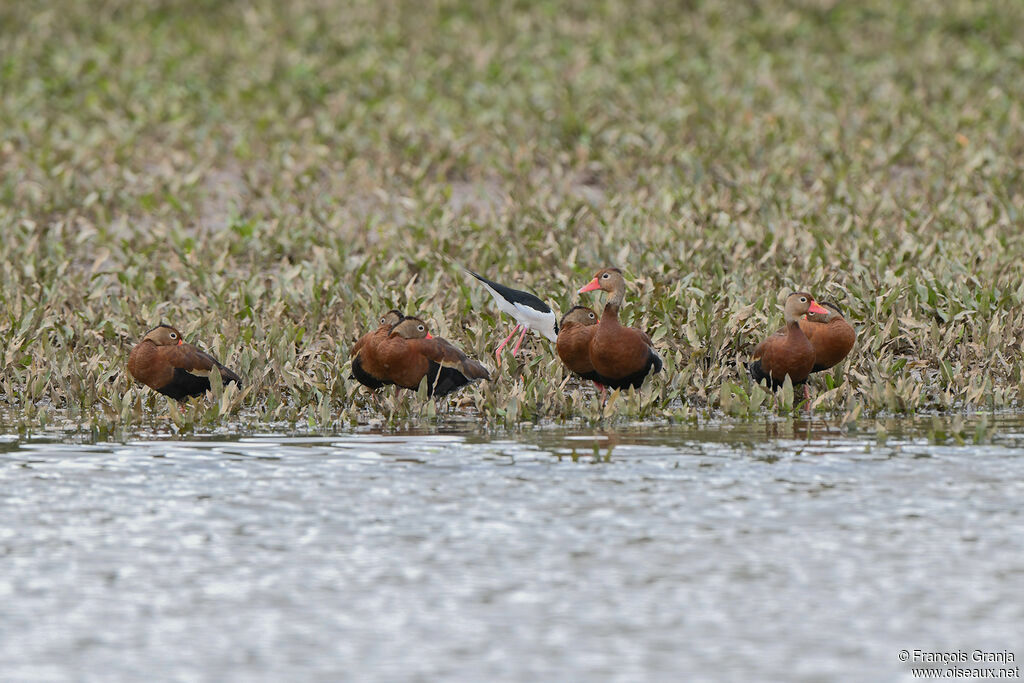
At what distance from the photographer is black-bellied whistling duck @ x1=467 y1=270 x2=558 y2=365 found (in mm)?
8312

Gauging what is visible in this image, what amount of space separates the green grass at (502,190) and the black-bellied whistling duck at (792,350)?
18 cm

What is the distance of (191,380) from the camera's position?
25.4 feet

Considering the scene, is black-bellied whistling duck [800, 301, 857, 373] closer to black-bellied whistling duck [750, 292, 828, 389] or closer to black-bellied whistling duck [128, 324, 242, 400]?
black-bellied whistling duck [750, 292, 828, 389]

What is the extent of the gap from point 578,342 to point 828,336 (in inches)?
46.5

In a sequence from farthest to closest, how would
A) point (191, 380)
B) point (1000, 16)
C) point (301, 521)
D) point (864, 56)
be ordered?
point (1000, 16) < point (864, 56) < point (191, 380) < point (301, 521)

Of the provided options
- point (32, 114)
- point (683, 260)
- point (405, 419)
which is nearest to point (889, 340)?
point (683, 260)

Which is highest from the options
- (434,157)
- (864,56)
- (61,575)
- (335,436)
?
(864,56)

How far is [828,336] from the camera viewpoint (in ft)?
26.1

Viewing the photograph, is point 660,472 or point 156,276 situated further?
point 156,276

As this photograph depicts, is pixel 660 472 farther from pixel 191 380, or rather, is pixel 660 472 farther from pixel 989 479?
pixel 191 380

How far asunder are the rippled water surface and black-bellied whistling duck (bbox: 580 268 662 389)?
2.47ft

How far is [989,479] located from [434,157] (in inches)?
321

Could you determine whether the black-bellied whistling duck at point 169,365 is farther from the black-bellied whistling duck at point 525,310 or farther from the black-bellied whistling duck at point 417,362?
the black-bellied whistling duck at point 525,310

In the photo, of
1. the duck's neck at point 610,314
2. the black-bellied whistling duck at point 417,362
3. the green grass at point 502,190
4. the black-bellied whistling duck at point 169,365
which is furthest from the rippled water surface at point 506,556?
the green grass at point 502,190
